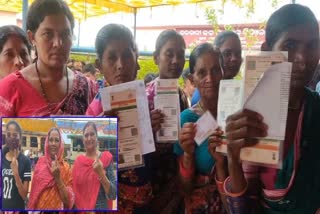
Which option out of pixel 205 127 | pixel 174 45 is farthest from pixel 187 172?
pixel 174 45

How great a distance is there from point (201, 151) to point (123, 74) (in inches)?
19.7

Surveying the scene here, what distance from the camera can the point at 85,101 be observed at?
1.74 metres

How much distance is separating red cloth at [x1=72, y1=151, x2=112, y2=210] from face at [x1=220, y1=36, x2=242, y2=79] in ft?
4.58

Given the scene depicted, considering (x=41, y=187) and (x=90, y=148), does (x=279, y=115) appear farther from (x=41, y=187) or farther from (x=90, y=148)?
(x=41, y=187)

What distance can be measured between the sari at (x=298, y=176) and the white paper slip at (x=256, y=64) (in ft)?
0.87

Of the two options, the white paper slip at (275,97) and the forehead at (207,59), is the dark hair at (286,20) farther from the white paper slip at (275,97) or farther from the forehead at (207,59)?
the forehead at (207,59)

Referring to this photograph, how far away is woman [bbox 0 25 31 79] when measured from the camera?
2184mm

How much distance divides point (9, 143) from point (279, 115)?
0.87m

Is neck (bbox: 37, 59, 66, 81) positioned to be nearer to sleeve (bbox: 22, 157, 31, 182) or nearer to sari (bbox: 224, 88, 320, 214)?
sleeve (bbox: 22, 157, 31, 182)

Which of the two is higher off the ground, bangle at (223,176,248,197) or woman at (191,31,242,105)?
woman at (191,31,242,105)

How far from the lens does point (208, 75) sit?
66.1 inches

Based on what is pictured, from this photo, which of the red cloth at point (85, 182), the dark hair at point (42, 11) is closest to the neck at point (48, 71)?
the dark hair at point (42, 11)

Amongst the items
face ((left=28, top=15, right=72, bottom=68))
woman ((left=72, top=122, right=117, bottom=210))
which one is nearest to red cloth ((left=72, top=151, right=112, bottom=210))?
woman ((left=72, top=122, right=117, bottom=210))

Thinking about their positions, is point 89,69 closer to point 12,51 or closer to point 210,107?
point 12,51
